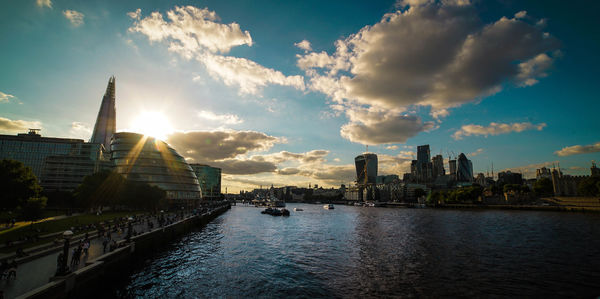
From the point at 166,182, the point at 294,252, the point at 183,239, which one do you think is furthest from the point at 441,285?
the point at 166,182

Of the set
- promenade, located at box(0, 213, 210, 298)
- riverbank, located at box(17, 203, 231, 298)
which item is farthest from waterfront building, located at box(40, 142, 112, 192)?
promenade, located at box(0, 213, 210, 298)

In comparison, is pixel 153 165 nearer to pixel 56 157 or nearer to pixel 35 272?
pixel 56 157

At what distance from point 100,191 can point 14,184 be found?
3520 cm

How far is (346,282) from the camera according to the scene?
23.4m

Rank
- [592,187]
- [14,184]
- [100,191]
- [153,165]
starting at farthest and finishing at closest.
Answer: [153,165] < [592,187] < [100,191] < [14,184]

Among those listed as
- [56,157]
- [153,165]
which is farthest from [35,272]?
[56,157]

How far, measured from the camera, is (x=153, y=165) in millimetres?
109625

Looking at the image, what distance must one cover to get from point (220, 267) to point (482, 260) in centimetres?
2946

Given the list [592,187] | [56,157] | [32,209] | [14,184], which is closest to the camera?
[14,184]

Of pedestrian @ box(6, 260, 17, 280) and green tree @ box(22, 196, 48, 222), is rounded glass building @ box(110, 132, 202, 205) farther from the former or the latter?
pedestrian @ box(6, 260, 17, 280)

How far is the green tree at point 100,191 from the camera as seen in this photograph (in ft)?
212

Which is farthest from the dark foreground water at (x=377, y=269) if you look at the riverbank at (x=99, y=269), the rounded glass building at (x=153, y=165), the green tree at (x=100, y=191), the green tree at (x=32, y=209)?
the rounded glass building at (x=153, y=165)

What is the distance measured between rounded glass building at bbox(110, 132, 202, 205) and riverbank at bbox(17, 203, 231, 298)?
243 ft

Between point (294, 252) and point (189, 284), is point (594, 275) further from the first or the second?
point (189, 284)
